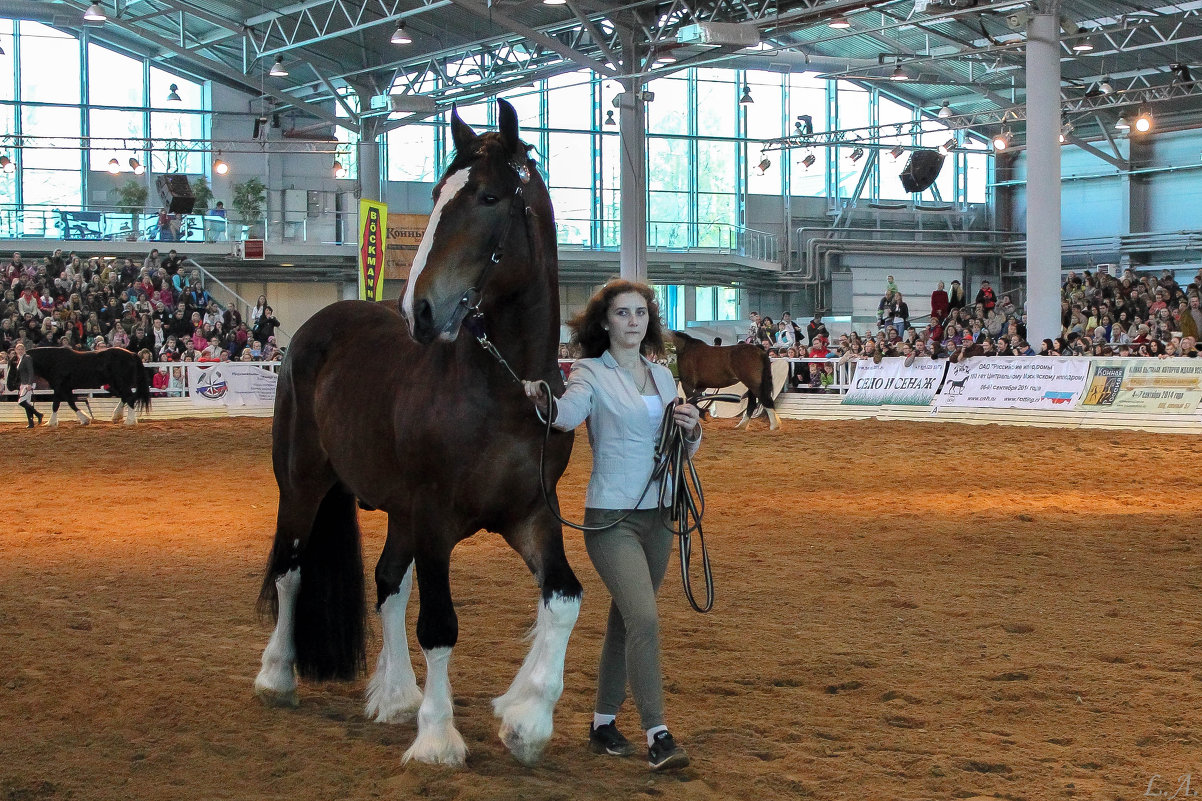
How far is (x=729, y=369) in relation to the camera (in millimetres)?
18406

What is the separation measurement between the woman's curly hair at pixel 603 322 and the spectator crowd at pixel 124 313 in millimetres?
19716

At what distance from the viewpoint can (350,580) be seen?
15.2 ft

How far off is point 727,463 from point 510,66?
1828 centimetres

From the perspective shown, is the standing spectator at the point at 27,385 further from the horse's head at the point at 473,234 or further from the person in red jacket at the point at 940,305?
the person in red jacket at the point at 940,305

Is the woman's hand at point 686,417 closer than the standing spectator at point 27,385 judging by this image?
Yes

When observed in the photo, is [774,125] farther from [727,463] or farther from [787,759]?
[787,759]

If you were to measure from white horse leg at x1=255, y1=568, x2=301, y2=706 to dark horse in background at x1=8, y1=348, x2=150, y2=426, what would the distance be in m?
16.2

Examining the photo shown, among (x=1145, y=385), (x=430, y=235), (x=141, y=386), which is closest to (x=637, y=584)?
(x=430, y=235)

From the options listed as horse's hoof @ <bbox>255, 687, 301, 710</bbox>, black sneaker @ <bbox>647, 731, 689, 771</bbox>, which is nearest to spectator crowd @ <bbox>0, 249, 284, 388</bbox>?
horse's hoof @ <bbox>255, 687, 301, 710</bbox>

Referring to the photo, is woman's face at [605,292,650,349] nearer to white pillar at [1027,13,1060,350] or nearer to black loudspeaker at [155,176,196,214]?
white pillar at [1027,13,1060,350]

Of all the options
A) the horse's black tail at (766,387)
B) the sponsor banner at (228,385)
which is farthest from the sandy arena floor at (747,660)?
the sponsor banner at (228,385)

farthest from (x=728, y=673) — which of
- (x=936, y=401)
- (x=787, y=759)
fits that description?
(x=936, y=401)

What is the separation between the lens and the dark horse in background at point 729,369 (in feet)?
58.9

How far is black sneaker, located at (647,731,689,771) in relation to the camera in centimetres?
353
